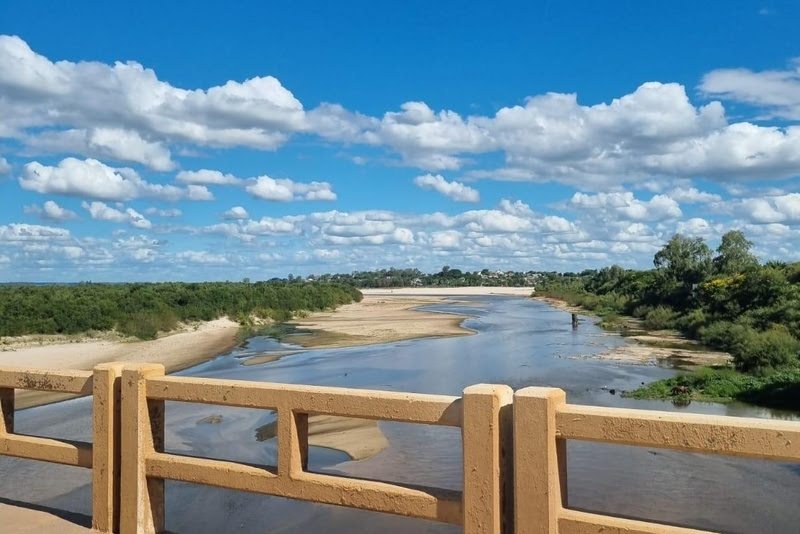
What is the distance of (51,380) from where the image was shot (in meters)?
6.00

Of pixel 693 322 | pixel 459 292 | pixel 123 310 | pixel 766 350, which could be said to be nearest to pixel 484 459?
pixel 766 350

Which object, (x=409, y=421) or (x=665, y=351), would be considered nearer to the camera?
(x=409, y=421)

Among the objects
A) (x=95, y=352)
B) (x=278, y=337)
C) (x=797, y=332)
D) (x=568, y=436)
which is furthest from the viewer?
(x=278, y=337)

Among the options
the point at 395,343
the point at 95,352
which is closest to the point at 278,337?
the point at 395,343

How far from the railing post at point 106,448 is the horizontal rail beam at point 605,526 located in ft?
11.5

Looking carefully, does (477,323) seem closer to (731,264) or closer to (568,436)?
(731,264)

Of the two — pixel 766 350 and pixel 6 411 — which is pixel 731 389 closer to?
pixel 766 350

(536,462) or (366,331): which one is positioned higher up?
(536,462)

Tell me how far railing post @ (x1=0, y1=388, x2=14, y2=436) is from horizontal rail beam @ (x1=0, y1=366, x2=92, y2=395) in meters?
0.43

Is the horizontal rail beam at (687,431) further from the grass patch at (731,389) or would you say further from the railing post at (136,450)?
the grass patch at (731,389)

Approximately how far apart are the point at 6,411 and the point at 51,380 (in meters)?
0.89

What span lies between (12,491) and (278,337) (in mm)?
31742

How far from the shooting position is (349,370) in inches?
1038

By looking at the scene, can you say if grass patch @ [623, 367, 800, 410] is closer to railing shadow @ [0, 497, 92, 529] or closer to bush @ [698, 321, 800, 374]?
bush @ [698, 321, 800, 374]
